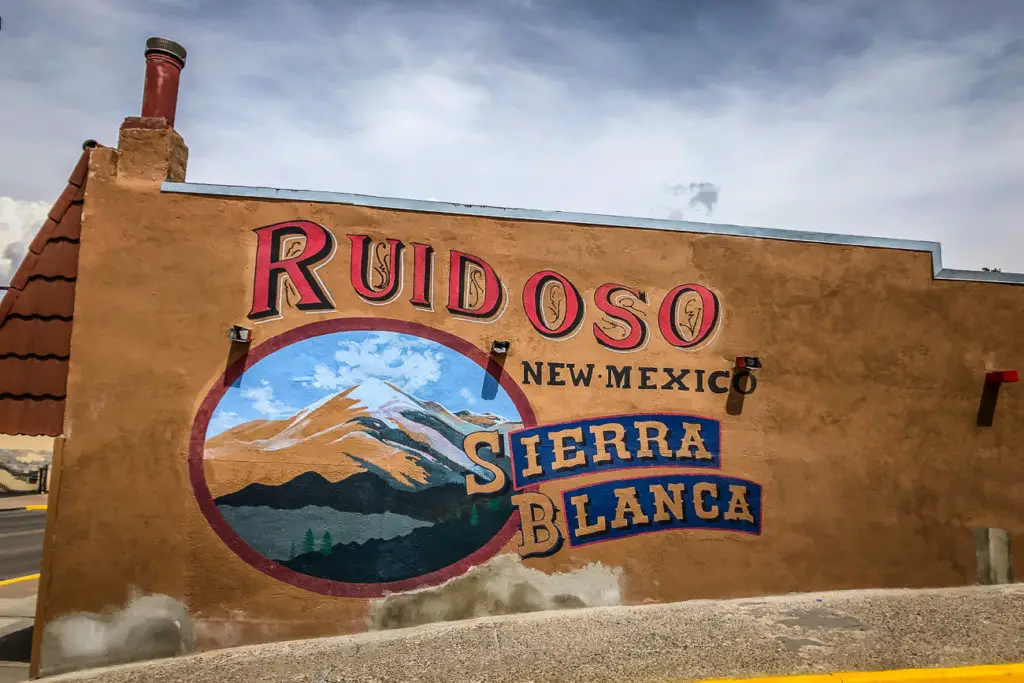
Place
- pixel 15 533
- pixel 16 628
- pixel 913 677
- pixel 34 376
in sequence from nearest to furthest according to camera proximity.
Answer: pixel 913 677, pixel 34 376, pixel 16 628, pixel 15 533

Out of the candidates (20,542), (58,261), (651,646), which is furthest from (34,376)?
(20,542)

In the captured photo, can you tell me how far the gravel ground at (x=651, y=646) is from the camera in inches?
254

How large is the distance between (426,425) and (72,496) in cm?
409

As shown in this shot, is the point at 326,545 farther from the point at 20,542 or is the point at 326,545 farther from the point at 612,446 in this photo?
the point at 20,542

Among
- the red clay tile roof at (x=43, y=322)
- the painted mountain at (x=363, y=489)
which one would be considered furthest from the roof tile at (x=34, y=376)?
the painted mountain at (x=363, y=489)

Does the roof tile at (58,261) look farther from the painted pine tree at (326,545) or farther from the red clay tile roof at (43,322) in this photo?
the painted pine tree at (326,545)

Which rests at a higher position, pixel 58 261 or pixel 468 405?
pixel 58 261

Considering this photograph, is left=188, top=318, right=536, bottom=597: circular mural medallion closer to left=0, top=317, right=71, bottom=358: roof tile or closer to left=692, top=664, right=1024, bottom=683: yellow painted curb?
left=0, top=317, right=71, bottom=358: roof tile

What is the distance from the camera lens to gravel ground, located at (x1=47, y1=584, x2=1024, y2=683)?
254 inches

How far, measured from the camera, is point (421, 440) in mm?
8250

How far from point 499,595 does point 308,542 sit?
7.80 feet

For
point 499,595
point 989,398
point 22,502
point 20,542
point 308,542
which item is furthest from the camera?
point 22,502

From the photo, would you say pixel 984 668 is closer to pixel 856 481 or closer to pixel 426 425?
pixel 856 481

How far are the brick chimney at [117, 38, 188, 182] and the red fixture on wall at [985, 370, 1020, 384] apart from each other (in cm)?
1118
